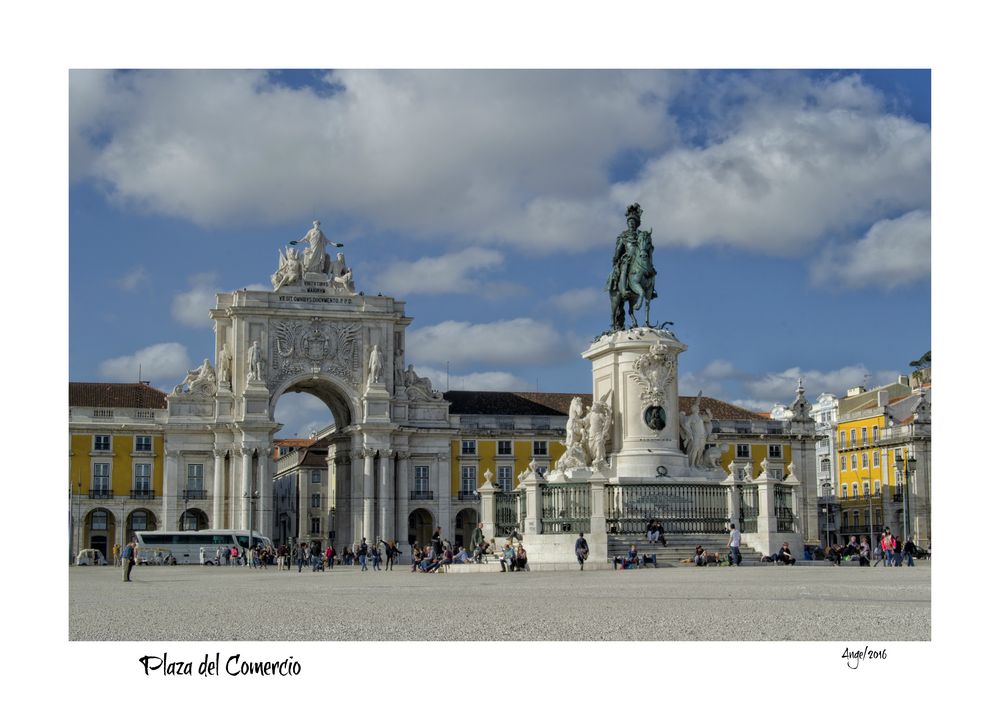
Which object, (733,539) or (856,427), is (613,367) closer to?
(733,539)

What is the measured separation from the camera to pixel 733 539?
2933 centimetres

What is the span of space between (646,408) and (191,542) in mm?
34898

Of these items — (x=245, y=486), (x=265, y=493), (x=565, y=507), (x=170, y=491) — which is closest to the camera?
(x=565, y=507)

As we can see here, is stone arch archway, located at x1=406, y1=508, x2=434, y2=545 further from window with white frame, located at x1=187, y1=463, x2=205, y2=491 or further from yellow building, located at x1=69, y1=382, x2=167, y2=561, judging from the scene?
yellow building, located at x1=69, y1=382, x2=167, y2=561

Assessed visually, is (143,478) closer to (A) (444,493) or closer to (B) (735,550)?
(A) (444,493)

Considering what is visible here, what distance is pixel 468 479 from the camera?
7644cm

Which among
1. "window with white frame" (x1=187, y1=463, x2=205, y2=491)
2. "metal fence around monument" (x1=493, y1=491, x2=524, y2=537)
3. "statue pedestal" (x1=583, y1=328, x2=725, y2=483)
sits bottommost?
"metal fence around monument" (x1=493, y1=491, x2=524, y2=537)

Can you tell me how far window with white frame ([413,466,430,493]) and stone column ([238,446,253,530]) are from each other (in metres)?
8.53

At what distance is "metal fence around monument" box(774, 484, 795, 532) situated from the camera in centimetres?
3138

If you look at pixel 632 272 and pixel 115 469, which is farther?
pixel 115 469

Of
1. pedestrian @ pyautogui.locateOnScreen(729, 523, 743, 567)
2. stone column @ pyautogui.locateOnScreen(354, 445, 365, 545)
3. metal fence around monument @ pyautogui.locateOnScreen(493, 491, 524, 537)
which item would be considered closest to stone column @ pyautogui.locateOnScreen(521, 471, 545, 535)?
metal fence around monument @ pyautogui.locateOnScreen(493, 491, 524, 537)

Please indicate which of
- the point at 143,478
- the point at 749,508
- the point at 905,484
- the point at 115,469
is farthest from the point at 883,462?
the point at 749,508

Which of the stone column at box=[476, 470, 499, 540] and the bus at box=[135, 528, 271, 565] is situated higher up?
the stone column at box=[476, 470, 499, 540]

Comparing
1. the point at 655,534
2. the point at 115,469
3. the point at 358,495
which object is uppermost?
the point at 115,469
